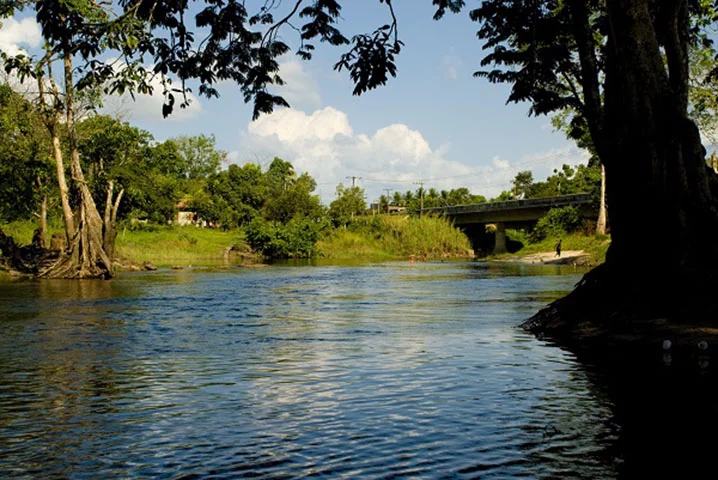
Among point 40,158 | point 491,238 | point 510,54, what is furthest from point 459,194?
point 510,54

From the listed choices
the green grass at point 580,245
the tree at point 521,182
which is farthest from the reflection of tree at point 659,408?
the tree at point 521,182

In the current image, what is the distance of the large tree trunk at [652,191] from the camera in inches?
564

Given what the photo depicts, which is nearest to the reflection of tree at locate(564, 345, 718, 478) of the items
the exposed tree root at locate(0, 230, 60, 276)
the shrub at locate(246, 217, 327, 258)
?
the exposed tree root at locate(0, 230, 60, 276)

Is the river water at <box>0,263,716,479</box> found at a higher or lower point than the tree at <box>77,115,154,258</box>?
lower

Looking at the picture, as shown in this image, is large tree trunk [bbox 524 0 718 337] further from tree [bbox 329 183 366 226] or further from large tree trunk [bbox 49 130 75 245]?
tree [bbox 329 183 366 226]

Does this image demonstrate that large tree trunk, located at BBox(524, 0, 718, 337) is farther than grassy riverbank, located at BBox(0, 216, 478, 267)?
No

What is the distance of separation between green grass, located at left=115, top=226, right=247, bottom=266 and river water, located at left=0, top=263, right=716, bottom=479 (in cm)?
5896

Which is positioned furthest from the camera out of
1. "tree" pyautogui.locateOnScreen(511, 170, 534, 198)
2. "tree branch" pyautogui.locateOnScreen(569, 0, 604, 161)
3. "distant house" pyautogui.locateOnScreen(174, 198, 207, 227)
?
"tree" pyautogui.locateOnScreen(511, 170, 534, 198)

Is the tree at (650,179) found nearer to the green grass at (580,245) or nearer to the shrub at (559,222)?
the green grass at (580,245)

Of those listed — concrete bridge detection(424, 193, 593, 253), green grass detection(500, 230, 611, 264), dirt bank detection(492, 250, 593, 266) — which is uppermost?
concrete bridge detection(424, 193, 593, 253)

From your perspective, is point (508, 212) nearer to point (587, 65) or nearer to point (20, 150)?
point (20, 150)

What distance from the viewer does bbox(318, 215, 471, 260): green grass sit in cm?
10044

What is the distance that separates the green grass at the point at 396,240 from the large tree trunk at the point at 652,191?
82827 mm

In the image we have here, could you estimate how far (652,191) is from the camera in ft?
48.0
